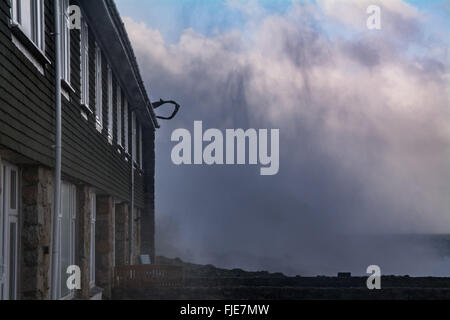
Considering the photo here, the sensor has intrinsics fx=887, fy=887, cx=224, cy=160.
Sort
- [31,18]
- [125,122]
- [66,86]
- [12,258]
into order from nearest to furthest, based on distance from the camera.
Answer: [12,258] < [31,18] < [66,86] < [125,122]

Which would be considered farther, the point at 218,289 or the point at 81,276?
the point at 218,289

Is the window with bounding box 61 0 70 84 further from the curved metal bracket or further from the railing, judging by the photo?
the curved metal bracket

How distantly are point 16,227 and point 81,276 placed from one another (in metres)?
4.98

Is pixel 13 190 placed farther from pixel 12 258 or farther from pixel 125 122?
pixel 125 122

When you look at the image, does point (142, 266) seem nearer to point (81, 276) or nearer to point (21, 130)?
point (81, 276)

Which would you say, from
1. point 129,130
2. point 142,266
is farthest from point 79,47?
point 129,130

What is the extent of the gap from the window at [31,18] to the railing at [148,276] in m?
8.52

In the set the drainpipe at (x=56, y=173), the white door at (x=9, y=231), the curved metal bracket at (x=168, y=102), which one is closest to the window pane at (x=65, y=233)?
the drainpipe at (x=56, y=173)

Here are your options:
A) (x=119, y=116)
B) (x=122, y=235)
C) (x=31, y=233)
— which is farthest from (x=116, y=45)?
(x=31, y=233)

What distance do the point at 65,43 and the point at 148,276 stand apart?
23.6ft

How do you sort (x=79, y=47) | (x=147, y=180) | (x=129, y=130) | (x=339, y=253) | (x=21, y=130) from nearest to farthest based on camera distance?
(x=21, y=130) < (x=79, y=47) < (x=129, y=130) < (x=147, y=180) < (x=339, y=253)

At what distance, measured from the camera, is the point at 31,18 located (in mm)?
11750

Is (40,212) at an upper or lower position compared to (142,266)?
upper
